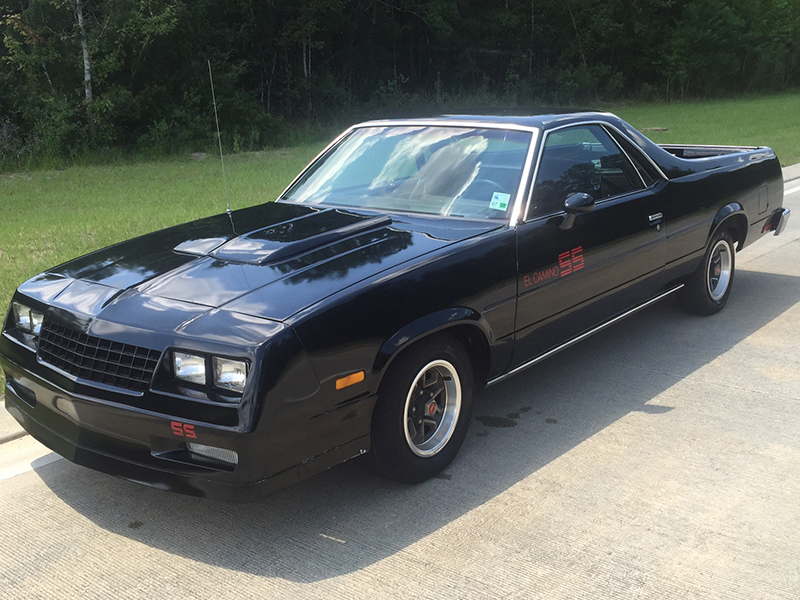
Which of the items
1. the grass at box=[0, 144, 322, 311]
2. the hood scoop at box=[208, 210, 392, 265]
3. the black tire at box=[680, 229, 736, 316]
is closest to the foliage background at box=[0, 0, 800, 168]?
the hood scoop at box=[208, 210, 392, 265]

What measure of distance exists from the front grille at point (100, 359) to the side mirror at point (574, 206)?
2278mm

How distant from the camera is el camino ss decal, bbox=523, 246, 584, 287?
4172mm

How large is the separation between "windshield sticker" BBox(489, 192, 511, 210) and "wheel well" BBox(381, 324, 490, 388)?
0.76 meters

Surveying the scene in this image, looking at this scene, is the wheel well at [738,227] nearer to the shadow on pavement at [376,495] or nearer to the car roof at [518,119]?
the shadow on pavement at [376,495]

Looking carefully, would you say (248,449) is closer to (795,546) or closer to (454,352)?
(454,352)

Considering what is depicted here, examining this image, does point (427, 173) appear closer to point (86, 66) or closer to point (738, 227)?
point (738, 227)

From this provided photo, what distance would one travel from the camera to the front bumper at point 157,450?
300cm

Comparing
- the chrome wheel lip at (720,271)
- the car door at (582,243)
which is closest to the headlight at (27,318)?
the car door at (582,243)

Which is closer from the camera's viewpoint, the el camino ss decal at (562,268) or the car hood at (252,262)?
the car hood at (252,262)

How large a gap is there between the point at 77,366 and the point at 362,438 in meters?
1.19

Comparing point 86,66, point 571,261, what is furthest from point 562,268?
point 86,66

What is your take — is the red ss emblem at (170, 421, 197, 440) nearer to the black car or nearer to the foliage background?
the black car

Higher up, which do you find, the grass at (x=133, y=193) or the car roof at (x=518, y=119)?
the car roof at (x=518, y=119)

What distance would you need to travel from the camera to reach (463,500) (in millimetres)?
3572
